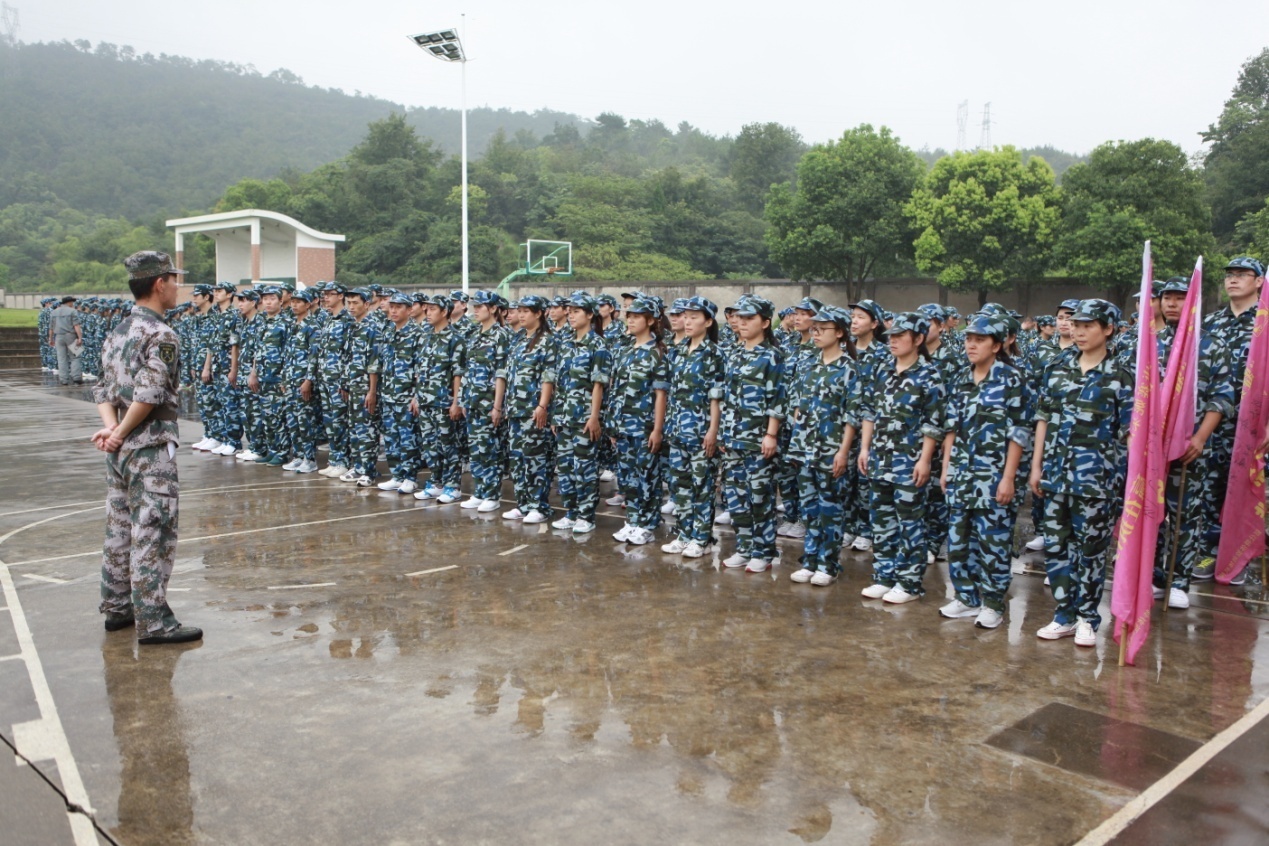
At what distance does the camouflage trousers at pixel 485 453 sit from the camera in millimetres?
8305

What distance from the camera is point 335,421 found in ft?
32.3

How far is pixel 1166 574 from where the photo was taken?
590 cm

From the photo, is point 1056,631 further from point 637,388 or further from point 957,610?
point 637,388

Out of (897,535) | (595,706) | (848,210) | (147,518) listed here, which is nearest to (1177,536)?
(897,535)

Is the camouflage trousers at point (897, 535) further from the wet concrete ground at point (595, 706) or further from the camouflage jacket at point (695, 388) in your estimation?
the camouflage jacket at point (695, 388)

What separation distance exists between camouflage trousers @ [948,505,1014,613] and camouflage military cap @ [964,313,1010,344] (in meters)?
0.93

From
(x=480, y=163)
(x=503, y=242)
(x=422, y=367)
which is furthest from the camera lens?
(x=480, y=163)

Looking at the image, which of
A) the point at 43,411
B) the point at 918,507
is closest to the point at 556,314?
the point at 918,507

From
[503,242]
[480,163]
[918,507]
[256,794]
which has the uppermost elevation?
[480,163]

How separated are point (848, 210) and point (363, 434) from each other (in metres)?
29.8

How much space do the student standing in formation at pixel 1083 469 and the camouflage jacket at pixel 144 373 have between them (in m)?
4.52

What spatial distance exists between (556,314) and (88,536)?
14.1 feet

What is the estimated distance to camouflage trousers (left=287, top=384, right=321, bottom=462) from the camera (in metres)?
10.2

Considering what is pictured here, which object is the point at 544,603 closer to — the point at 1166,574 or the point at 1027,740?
the point at 1027,740
